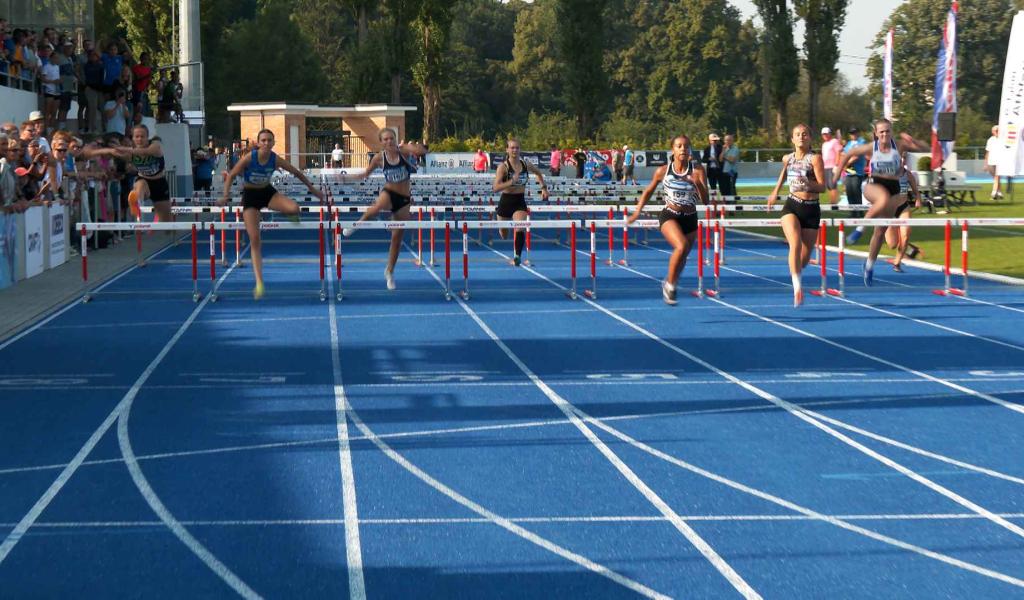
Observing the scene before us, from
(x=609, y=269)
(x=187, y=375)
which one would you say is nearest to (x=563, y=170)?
(x=609, y=269)

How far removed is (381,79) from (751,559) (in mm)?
61992

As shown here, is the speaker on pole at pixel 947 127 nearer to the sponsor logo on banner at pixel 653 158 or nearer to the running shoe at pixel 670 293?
the running shoe at pixel 670 293

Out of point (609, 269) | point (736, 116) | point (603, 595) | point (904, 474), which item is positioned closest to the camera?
point (603, 595)

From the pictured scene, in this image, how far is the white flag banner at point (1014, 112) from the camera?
28.5m

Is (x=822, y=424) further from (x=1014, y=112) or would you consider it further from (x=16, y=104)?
(x=1014, y=112)

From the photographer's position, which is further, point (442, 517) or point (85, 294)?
point (85, 294)

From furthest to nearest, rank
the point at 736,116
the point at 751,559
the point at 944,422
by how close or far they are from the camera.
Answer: the point at 736,116 → the point at 944,422 → the point at 751,559

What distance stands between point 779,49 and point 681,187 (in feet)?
184

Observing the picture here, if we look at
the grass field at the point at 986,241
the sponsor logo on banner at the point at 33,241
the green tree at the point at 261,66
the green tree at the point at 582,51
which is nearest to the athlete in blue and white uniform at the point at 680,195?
the grass field at the point at 986,241

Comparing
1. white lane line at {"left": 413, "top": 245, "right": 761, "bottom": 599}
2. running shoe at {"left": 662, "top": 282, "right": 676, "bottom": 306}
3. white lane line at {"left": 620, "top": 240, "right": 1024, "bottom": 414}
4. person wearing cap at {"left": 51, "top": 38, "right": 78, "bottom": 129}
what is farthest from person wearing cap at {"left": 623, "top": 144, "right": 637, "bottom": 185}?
white lane line at {"left": 413, "top": 245, "right": 761, "bottom": 599}

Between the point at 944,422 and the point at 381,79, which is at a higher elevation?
the point at 381,79

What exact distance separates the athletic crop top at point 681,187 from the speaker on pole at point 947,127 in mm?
22397

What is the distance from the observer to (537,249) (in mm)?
27922

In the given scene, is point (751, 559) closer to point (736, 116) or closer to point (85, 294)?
point (85, 294)
